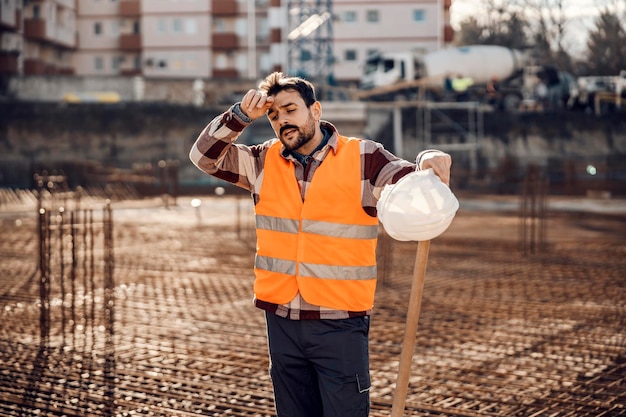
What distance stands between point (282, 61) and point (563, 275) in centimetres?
4084

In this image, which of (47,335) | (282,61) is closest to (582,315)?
(47,335)

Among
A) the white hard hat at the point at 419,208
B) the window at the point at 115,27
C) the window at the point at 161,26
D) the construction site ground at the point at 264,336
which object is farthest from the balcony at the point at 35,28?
the white hard hat at the point at 419,208

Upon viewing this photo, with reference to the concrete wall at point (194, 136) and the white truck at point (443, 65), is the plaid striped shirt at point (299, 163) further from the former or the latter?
the white truck at point (443, 65)

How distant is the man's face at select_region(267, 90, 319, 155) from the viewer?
3215 millimetres

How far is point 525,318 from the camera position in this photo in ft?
25.9

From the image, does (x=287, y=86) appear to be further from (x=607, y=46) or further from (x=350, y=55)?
(x=350, y=55)

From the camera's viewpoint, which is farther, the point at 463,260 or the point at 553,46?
the point at 553,46

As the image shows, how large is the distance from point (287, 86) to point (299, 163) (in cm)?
29

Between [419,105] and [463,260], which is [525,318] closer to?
[463,260]

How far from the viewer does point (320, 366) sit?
10.5 feet

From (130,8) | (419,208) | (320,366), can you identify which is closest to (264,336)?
(320,366)

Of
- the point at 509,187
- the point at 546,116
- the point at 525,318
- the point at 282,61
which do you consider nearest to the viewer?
the point at 525,318

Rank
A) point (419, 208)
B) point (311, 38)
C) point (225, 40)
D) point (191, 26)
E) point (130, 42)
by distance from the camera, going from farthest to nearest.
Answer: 1. point (191, 26)
2. point (130, 42)
3. point (225, 40)
4. point (311, 38)
5. point (419, 208)

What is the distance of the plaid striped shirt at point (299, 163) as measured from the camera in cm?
322
